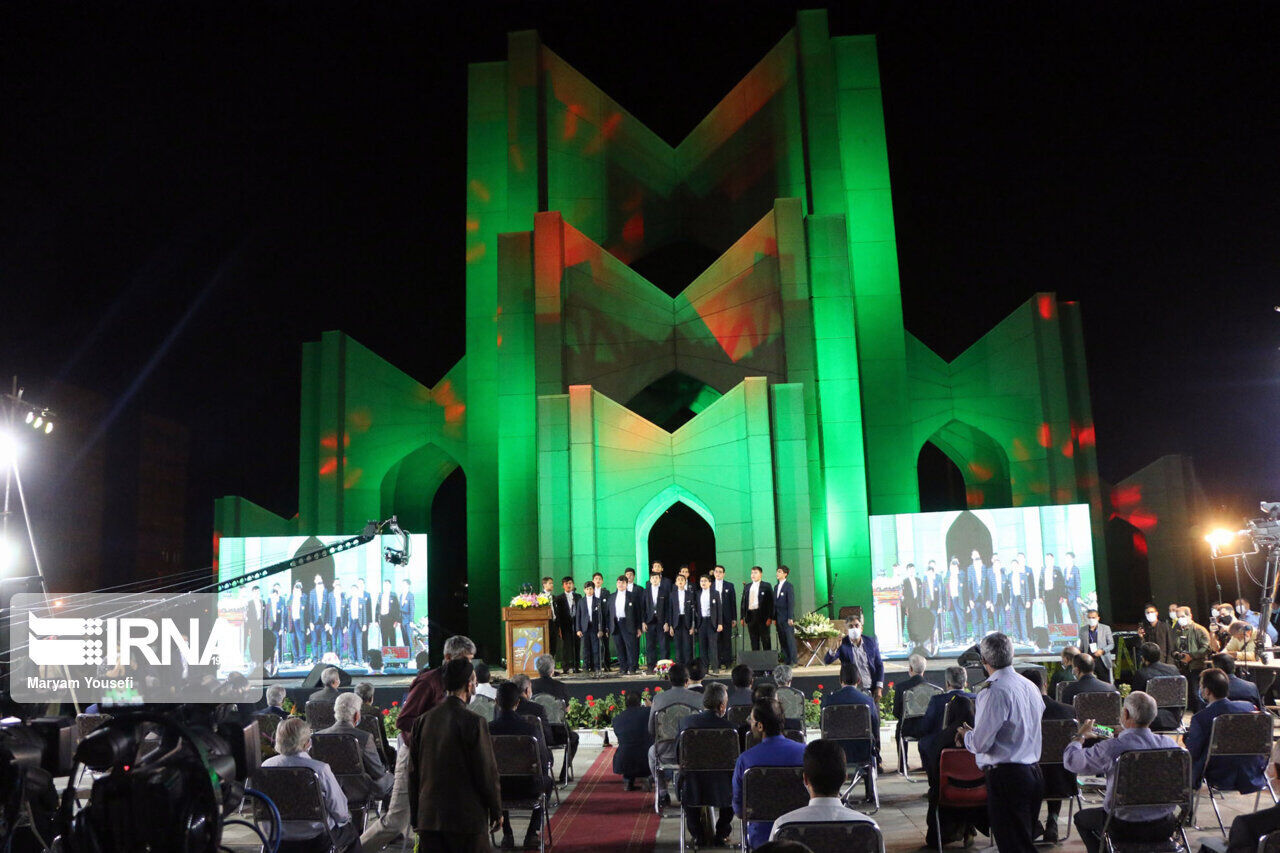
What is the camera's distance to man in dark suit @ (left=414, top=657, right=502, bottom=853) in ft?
15.6

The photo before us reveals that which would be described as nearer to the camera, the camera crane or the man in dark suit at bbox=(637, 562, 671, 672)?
the camera crane

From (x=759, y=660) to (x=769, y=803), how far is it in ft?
24.6

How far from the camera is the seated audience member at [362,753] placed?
7.08 metres

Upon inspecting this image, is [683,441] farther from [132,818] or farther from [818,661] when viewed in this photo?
[132,818]

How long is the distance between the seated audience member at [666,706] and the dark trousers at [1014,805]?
9.48ft

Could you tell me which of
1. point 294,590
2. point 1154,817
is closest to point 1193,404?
point 294,590

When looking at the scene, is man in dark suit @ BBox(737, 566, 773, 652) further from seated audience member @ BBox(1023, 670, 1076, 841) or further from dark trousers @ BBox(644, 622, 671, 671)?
seated audience member @ BBox(1023, 670, 1076, 841)

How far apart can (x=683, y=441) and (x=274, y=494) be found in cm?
1668

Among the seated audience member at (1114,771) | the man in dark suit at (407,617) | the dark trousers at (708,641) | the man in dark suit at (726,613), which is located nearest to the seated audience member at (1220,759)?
the seated audience member at (1114,771)

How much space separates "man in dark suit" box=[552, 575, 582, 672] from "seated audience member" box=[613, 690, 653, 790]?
6.67 m

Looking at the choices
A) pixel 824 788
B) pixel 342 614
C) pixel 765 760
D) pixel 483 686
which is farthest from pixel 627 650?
pixel 824 788

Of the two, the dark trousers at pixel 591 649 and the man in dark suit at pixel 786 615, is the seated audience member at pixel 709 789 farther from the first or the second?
the dark trousers at pixel 591 649

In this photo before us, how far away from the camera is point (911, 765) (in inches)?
421

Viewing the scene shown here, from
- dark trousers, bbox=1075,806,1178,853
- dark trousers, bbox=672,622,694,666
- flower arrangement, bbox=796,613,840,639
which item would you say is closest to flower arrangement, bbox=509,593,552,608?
dark trousers, bbox=672,622,694,666
